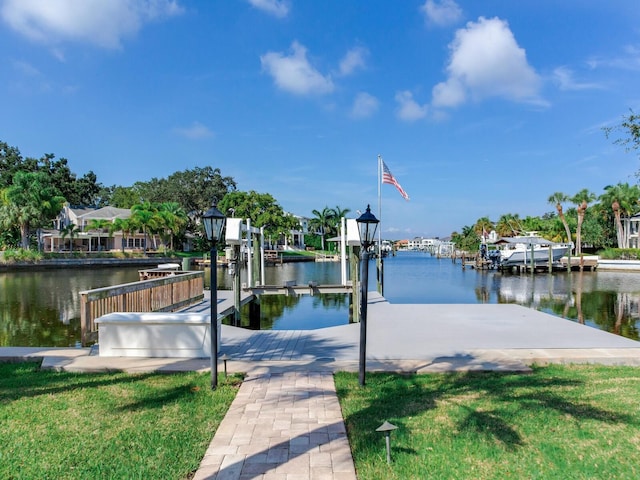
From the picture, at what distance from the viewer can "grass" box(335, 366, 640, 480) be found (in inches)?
134

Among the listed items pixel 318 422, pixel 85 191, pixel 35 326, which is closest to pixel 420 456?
pixel 318 422

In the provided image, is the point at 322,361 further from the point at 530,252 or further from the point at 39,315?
the point at 530,252

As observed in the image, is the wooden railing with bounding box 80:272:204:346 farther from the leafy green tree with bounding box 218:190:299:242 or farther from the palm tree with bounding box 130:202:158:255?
the leafy green tree with bounding box 218:190:299:242

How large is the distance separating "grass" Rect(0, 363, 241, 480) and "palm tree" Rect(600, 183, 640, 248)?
5711 centimetres

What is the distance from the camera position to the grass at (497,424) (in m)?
3.40

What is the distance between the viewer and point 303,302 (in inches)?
742

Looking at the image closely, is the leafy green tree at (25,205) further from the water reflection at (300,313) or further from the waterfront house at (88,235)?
the water reflection at (300,313)

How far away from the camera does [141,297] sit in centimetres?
1009

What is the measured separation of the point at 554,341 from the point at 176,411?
676 cm

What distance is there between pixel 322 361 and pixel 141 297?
518 cm

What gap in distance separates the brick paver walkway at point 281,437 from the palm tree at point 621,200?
56.3m

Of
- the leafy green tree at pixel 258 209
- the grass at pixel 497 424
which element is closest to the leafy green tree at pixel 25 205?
the leafy green tree at pixel 258 209

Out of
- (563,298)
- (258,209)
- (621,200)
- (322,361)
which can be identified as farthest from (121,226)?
(621,200)

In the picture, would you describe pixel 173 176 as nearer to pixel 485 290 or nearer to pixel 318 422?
pixel 485 290
